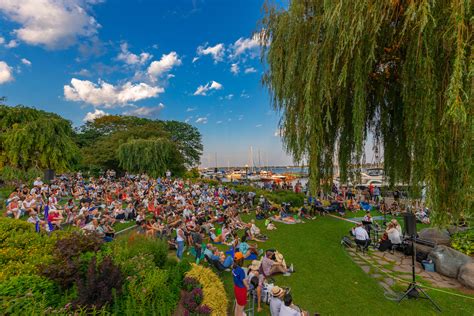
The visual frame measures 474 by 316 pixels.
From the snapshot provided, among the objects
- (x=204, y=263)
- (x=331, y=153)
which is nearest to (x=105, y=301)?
(x=204, y=263)

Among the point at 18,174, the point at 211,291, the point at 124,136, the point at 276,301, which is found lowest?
the point at 276,301

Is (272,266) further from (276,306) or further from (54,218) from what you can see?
(54,218)

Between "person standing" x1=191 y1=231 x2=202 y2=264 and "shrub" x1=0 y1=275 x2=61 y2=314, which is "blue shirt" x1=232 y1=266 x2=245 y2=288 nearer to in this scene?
"shrub" x1=0 y1=275 x2=61 y2=314

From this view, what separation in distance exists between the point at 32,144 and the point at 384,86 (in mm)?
26385

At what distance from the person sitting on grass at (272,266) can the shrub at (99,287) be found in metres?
4.46

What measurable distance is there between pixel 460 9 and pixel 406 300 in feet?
22.2

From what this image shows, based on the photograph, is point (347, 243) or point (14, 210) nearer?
point (347, 243)

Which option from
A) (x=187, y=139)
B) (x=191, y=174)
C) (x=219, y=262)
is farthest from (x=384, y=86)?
(x=187, y=139)

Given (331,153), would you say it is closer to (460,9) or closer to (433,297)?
(460,9)

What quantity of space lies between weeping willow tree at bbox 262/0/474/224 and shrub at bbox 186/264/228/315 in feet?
11.4

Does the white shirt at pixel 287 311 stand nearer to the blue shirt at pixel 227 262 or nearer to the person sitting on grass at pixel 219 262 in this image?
the person sitting on grass at pixel 219 262

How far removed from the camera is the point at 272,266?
25.5ft

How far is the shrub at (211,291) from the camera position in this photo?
530cm

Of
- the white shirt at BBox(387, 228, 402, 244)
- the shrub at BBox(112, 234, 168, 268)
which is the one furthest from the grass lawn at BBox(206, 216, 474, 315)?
the shrub at BBox(112, 234, 168, 268)
